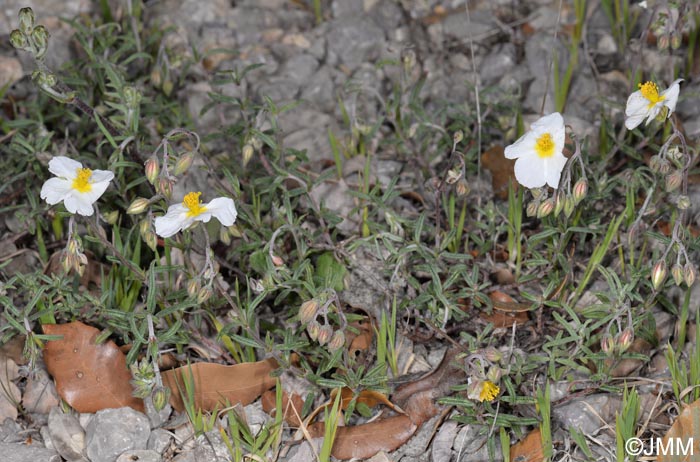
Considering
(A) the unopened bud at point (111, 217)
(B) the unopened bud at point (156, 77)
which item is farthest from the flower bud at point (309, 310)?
(B) the unopened bud at point (156, 77)

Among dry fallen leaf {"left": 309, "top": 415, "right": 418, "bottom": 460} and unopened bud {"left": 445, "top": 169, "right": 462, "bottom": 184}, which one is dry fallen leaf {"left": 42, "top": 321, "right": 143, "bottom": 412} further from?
unopened bud {"left": 445, "top": 169, "right": 462, "bottom": 184}

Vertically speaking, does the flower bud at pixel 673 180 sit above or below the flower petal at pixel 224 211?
below

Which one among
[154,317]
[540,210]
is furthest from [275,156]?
[540,210]

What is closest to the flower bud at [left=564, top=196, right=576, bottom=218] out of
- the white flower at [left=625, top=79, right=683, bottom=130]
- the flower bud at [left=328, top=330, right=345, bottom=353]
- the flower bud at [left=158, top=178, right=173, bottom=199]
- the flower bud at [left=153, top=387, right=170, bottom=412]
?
the white flower at [left=625, top=79, right=683, bottom=130]

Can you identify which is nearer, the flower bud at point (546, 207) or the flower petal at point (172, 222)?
the flower petal at point (172, 222)

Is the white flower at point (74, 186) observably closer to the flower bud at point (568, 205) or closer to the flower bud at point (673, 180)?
the flower bud at point (568, 205)

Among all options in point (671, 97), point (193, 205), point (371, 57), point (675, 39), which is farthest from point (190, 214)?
point (675, 39)
